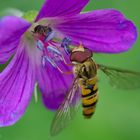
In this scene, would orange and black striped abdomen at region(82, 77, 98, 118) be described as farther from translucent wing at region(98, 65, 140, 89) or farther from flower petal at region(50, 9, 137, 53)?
flower petal at region(50, 9, 137, 53)

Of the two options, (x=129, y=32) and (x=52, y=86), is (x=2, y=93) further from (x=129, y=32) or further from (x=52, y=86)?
(x=129, y=32)

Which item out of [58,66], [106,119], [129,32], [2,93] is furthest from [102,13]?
[106,119]

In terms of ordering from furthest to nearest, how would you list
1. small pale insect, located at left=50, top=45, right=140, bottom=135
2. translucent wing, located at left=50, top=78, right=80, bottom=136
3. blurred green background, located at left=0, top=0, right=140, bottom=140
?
blurred green background, located at left=0, top=0, right=140, bottom=140, small pale insect, located at left=50, top=45, right=140, bottom=135, translucent wing, located at left=50, top=78, right=80, bottom=136

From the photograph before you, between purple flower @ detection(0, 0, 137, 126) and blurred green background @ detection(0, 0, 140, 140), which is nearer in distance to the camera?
purple flower @ detection(0, 0, 137, 126)

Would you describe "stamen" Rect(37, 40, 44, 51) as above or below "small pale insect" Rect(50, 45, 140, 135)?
above

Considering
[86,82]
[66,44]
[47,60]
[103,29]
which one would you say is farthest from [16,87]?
[103,29]

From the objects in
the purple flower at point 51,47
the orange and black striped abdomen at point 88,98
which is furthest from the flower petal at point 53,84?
the orange and black striped abdomen at point 88,98

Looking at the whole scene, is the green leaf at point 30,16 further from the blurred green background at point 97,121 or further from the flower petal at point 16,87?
the blurred green background at point 97,121

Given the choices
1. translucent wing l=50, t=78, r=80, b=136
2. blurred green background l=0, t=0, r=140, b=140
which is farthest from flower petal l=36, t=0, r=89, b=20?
blurred green background l=0, t=0, r=140, b=140

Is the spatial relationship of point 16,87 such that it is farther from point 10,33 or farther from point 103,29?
point 103,29
